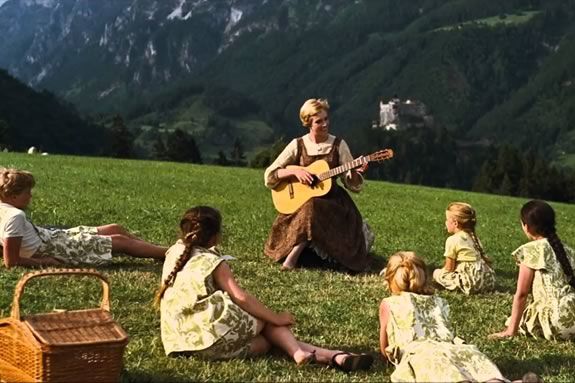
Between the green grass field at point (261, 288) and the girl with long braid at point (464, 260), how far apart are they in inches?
9.9

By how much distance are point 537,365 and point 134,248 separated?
6.44m

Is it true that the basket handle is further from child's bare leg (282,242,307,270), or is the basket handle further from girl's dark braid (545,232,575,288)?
child's bare leg (282,242,307,270)

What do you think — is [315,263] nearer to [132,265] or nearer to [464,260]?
[464,260]

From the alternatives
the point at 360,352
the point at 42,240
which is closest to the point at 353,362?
the point at 360,352

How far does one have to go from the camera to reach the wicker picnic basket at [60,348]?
6.46 meters

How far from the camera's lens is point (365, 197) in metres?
30.5

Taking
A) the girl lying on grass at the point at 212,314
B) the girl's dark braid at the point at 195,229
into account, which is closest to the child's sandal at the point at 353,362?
the girl lying on grass at the point at 212,314

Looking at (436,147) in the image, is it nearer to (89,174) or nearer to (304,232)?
(89,174)

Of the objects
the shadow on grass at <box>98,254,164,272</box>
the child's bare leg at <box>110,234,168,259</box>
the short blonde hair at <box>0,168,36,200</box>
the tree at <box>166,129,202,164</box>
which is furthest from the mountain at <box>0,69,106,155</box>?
the short blonde hair at <box>0,168,36,200</box>

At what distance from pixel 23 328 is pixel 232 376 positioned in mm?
1917

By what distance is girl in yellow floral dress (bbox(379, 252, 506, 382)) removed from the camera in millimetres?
6883

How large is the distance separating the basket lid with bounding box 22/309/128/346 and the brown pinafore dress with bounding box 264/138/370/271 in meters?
6.11

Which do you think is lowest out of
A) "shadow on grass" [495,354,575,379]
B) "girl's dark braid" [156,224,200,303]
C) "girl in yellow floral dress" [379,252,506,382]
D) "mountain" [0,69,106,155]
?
"shadow on grass" [495,354,575,379]

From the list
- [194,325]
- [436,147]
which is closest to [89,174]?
[194,325]
